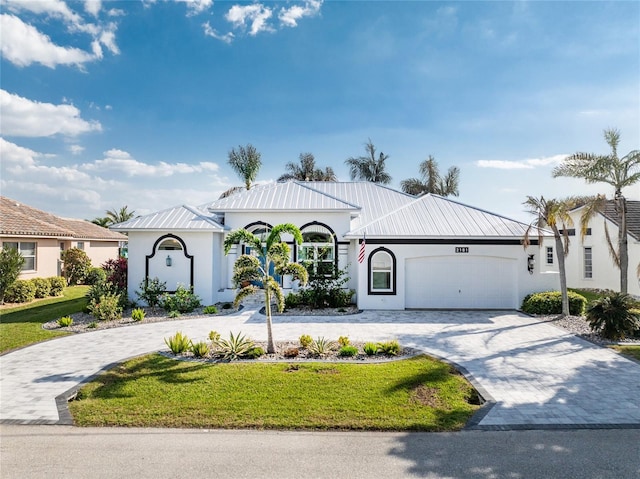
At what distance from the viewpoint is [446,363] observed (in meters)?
9.17

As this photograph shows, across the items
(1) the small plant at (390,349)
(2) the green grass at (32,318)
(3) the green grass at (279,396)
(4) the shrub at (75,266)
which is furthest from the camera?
(4) the shrub at (75,266)

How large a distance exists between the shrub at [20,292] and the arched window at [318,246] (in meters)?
14.4

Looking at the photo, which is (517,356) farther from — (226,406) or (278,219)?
(278,219)

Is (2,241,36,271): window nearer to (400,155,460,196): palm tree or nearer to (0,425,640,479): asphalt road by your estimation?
(0,425,640,479): asphalt road

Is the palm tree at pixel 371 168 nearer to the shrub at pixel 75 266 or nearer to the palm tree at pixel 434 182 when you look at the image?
the palm tree at pixel 434 182

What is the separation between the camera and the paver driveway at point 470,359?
680 cm

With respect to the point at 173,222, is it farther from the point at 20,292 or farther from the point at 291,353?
the point at 291,353

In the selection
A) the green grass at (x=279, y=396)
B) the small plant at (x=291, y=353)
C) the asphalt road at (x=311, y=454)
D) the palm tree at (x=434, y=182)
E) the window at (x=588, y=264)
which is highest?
the palm tree at (x=434, y=182)

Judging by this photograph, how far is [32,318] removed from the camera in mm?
14992

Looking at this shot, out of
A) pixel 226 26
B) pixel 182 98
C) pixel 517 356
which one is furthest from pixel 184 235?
pixel 517 356

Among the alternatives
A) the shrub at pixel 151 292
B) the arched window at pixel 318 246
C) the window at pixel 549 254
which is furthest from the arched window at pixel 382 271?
the window at pixel 549 254

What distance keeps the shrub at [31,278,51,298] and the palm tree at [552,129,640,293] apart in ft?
87.4

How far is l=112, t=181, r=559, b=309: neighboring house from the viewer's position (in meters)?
16.2

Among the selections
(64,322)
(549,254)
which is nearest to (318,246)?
(64,322)
